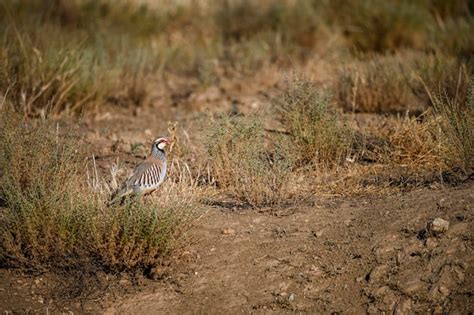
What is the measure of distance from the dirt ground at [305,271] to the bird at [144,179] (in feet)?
1.46

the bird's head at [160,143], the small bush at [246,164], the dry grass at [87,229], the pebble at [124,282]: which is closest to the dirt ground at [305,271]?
the pebble at [124,282]

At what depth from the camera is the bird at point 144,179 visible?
248 inches

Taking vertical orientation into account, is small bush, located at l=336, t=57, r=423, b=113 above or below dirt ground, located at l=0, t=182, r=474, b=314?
below

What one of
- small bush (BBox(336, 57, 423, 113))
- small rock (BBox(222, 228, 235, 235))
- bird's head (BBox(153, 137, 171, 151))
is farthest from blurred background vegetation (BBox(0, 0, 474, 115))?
small rock (BBox(222, 228, 235, 235))

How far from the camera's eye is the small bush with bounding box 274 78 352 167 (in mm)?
7590

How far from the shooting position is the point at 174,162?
791cm

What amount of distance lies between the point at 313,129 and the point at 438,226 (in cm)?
220

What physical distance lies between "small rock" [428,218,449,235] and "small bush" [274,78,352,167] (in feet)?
5.89

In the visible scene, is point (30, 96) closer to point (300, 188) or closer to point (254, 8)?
point (300, 188)

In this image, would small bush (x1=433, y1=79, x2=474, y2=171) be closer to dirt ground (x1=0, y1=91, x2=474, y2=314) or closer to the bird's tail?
dirt ground (x1=0, y1=91, x2=474, y2=314)

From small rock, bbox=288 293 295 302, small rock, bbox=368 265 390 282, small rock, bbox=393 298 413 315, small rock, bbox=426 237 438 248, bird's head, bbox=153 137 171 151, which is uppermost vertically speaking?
bird's head, bbox=153 137 171 151

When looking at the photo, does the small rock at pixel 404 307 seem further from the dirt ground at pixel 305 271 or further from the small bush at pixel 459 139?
the small bush at pixel 459 139

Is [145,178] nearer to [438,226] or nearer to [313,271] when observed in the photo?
[313,271]

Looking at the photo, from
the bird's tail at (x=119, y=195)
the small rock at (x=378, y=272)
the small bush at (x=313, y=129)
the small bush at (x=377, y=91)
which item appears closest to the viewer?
the small rock at (x=378, y=272)
